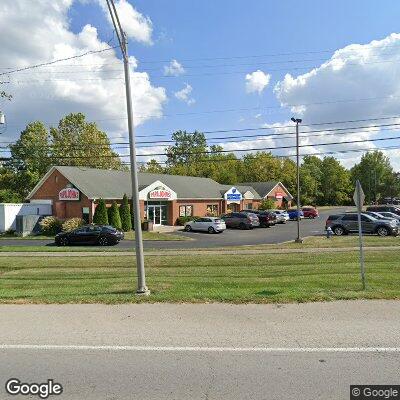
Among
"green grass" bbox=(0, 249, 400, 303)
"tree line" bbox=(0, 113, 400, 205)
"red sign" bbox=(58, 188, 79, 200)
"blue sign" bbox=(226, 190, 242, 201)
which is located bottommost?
"green grass" bbox=(0, 249, 400, 303)

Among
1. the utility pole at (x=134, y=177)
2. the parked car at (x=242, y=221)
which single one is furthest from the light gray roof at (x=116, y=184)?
the utility pole at (x=134, y=177)

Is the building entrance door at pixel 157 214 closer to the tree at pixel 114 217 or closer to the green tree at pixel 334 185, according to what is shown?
the tree at pixel 114 217

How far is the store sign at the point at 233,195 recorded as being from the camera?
163 feet

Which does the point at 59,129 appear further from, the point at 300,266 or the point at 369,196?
the point at 369,196

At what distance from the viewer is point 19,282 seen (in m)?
12.1

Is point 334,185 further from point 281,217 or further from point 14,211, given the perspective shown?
point 14,211

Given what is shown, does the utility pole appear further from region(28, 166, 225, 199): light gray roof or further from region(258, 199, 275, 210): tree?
region(258, 199, 275, 210): tree

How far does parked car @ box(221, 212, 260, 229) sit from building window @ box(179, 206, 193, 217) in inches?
206

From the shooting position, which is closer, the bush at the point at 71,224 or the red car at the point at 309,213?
the bush at the point at 71,224

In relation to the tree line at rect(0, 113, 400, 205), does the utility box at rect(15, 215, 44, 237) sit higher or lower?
lower

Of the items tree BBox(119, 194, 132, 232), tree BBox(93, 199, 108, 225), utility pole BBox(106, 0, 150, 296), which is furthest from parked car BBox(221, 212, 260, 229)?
utility pole BBox(106, 0, 150, 296)

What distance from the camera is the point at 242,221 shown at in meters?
Result: 38.8

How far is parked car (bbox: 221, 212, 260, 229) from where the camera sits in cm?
3862

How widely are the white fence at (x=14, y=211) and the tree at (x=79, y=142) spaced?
69.1 feet
